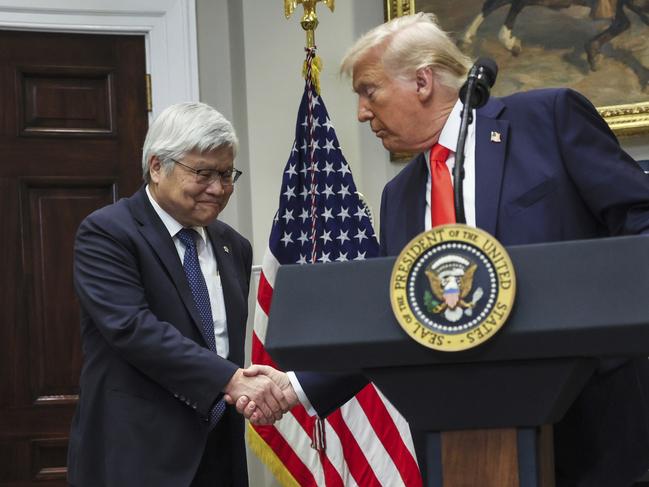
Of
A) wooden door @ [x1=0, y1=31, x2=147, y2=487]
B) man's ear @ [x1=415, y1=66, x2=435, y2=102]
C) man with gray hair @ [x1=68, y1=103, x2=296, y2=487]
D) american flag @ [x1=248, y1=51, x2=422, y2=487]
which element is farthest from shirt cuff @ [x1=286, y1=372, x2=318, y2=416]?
wooden door @ [x1=0, y1=31, x2=147, y2=487]

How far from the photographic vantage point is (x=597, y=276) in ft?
4.74

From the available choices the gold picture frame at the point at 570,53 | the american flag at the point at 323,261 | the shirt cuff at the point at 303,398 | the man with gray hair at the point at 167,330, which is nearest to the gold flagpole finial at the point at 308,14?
the american flag at the point at 323,261

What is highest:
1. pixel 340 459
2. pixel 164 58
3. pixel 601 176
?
pixel 164 58

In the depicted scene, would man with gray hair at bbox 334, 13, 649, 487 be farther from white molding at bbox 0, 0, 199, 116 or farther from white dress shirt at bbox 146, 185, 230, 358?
white molding at bbox 0, 0, 199, 116

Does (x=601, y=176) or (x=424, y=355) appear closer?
(x=424, y=355)

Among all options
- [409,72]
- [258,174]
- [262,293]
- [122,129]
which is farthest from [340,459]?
[409,72]

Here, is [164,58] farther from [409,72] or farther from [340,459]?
[409,72]

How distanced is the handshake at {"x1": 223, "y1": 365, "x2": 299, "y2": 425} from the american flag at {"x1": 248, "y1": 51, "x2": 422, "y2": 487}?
1452 millimetres

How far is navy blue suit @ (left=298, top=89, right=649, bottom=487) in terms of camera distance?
1.89 meters

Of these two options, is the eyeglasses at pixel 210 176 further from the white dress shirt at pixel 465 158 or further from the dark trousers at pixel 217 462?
the white dress shirt at pixel 465 158

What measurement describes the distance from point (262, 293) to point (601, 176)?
281 centimetres

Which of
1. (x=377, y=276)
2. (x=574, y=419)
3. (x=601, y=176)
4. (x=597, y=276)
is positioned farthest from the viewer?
(x=601, y=176)

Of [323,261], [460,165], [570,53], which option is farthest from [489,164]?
[570,53]

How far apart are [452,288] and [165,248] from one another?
5.66 feet
